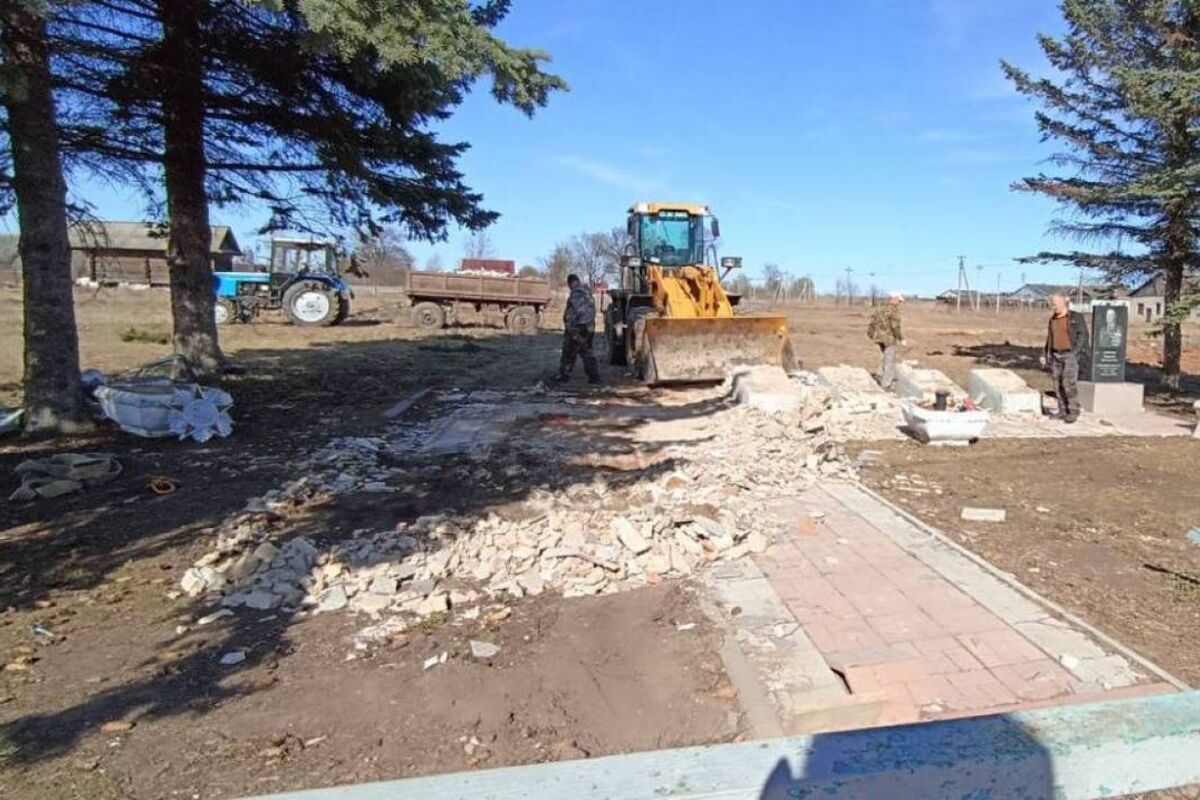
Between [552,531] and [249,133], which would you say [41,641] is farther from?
[249,133]

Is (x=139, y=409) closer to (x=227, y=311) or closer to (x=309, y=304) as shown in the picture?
(x=309, y=304)

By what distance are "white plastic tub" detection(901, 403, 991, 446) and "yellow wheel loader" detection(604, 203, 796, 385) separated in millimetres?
4232

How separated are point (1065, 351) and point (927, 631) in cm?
853

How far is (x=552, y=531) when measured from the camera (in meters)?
5.70

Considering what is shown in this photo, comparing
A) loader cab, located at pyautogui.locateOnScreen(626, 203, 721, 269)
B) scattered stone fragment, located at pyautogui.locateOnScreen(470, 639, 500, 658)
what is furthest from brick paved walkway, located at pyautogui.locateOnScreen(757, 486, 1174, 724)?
loader cab, located at pyautogui.locateOnScreen(626, 203, 721, 269)

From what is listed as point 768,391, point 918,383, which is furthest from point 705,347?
point 918,383

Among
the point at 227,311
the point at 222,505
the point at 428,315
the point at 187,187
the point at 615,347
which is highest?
the point at 187,187

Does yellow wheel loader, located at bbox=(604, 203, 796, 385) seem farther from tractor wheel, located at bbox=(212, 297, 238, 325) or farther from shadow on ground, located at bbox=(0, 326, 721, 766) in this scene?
tractor wheel, located at bbox=(212, 297, 238, 325)

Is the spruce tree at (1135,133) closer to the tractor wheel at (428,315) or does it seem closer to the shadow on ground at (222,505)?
the shadow on ground at (222,505)

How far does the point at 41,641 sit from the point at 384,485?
10.5 feet

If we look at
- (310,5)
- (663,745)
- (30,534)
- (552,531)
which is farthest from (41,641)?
(310,5)

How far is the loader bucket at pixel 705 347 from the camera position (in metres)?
13.3

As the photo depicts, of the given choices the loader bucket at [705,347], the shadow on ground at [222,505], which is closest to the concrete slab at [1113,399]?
the loader bucket at [705,347]

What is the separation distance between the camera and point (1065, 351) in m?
11.3
